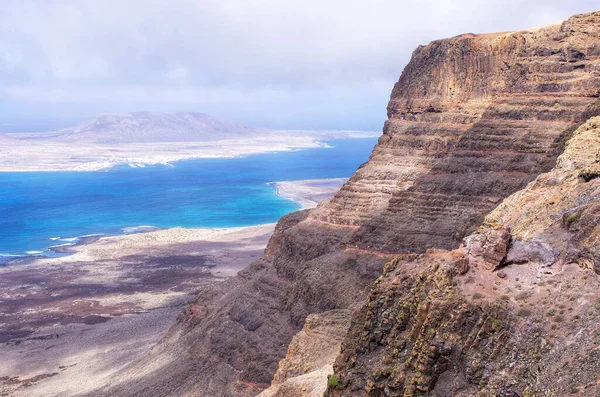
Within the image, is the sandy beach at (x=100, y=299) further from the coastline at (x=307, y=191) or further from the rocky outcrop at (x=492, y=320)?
the coastline at (x=307, y=191)

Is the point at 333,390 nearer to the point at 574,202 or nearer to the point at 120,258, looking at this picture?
the point at 574,202

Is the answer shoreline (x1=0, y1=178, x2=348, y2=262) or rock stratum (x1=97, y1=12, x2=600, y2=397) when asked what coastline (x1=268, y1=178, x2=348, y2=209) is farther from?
rock stratum (x1=97, y1=12, x2=600, y2=397)

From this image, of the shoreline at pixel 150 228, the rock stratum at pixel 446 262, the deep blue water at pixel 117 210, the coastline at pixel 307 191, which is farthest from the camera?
the coastline at pixel 307 191

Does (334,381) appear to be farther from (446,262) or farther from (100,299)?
(100,299)

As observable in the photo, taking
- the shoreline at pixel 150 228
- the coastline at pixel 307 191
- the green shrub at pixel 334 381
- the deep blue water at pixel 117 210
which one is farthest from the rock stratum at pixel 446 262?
the coastline at pixel 307 191

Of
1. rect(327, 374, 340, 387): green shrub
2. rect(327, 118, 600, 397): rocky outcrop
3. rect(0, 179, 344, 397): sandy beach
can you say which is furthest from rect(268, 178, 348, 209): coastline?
rect(327, 118, 600, 397): rocky outcrop

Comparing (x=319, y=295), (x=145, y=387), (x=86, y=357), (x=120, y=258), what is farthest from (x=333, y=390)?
(x=120, y=258)
